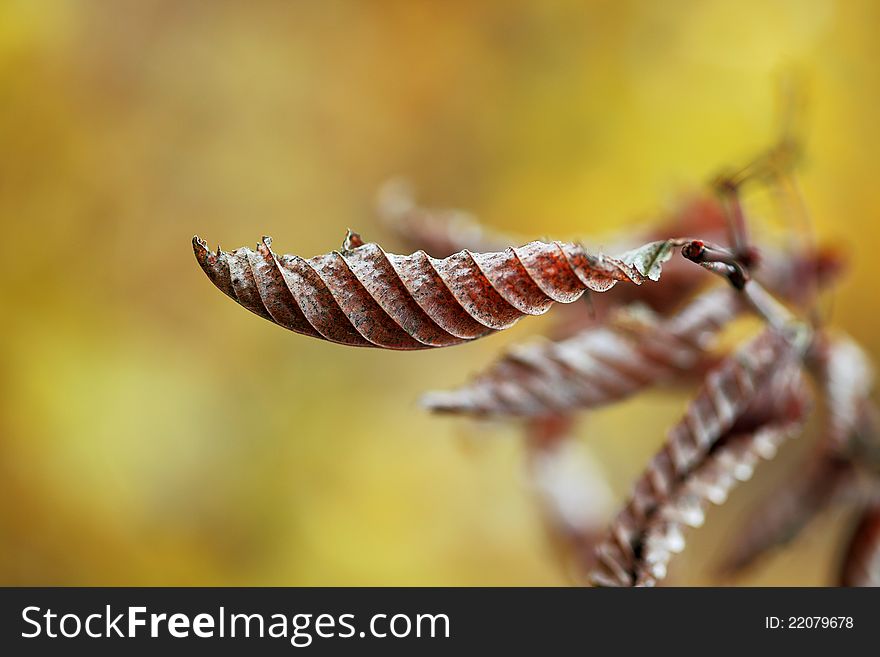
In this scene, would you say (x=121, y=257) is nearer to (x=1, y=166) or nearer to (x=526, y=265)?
(x=1, y=166)

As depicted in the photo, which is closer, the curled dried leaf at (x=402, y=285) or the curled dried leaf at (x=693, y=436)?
the curled dried leaf at (x=402, y=285)

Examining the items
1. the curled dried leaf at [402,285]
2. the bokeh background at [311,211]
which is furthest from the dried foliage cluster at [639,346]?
the bokeh background at [311,211]

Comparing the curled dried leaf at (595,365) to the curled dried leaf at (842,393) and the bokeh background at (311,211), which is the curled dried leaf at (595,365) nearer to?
the curled dried leaf at (842,393)

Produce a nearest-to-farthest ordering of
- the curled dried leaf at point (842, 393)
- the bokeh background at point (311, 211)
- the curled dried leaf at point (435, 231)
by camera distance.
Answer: the curled dried leaf at point (842, 393) → the curled dried leaf at point (435, 231) → the bokeh background at point (311, 211)

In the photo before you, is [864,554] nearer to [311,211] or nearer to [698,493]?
[698,493]

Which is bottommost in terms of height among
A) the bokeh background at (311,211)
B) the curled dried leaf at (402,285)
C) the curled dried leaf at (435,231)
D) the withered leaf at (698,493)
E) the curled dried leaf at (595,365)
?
the withered leaf at (698,493)

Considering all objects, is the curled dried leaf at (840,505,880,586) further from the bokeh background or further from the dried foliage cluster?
the bokeh background
